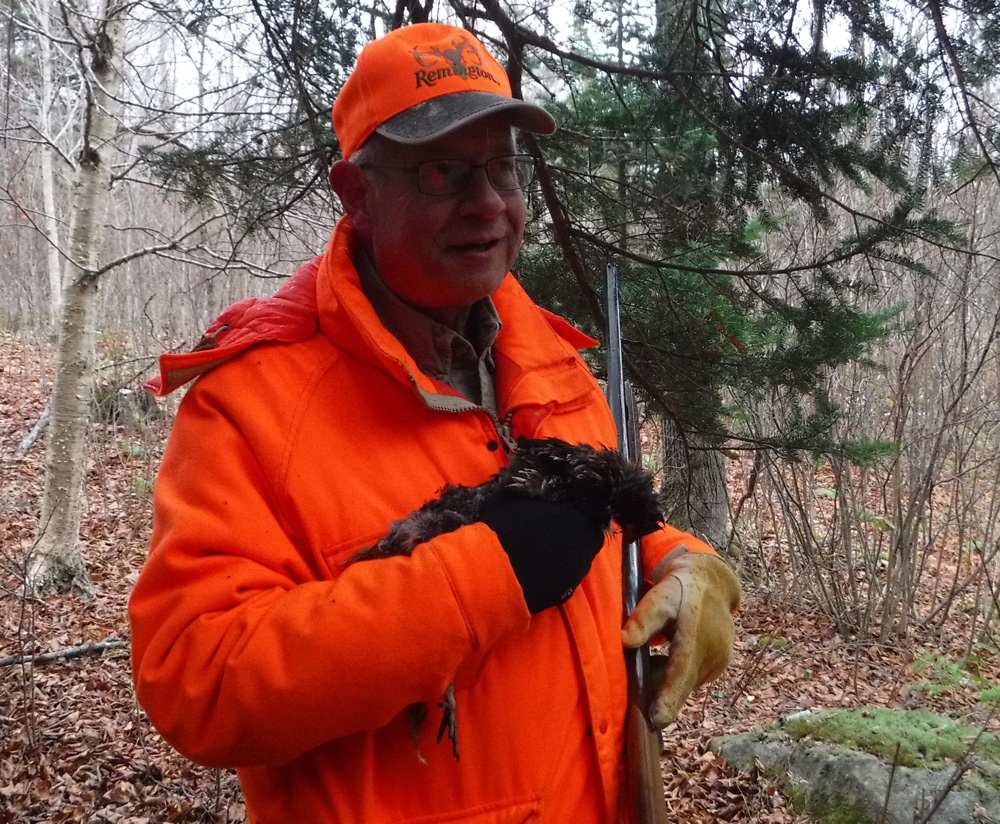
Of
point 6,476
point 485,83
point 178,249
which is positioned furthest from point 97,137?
point 485,83

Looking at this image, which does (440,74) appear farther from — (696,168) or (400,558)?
(696,168)

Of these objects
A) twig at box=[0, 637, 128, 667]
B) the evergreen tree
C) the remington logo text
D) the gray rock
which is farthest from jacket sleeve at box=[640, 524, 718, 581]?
twig at box=[0, 637, 128, 667]

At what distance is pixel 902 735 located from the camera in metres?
3.81

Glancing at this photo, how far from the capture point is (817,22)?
3.15 metres

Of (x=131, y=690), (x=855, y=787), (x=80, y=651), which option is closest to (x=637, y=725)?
(x=855, y=787)

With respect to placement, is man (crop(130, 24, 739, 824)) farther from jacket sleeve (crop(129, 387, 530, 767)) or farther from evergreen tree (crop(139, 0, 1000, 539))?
evergreen tree (crop(139, 0, 1000, 539))

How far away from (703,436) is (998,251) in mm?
4797

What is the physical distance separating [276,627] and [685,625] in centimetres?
102

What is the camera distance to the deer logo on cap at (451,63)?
5.52ft

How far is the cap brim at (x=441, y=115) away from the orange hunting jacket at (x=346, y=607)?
31cm

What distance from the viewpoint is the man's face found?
1.67m

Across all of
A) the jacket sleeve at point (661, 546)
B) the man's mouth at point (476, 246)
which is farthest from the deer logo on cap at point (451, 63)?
the jacket sleeve at point (661, 546)

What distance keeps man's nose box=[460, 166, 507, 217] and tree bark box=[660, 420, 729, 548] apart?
2.77ft

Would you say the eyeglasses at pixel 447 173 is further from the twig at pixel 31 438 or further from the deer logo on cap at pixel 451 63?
the twig at pixel 31 438
